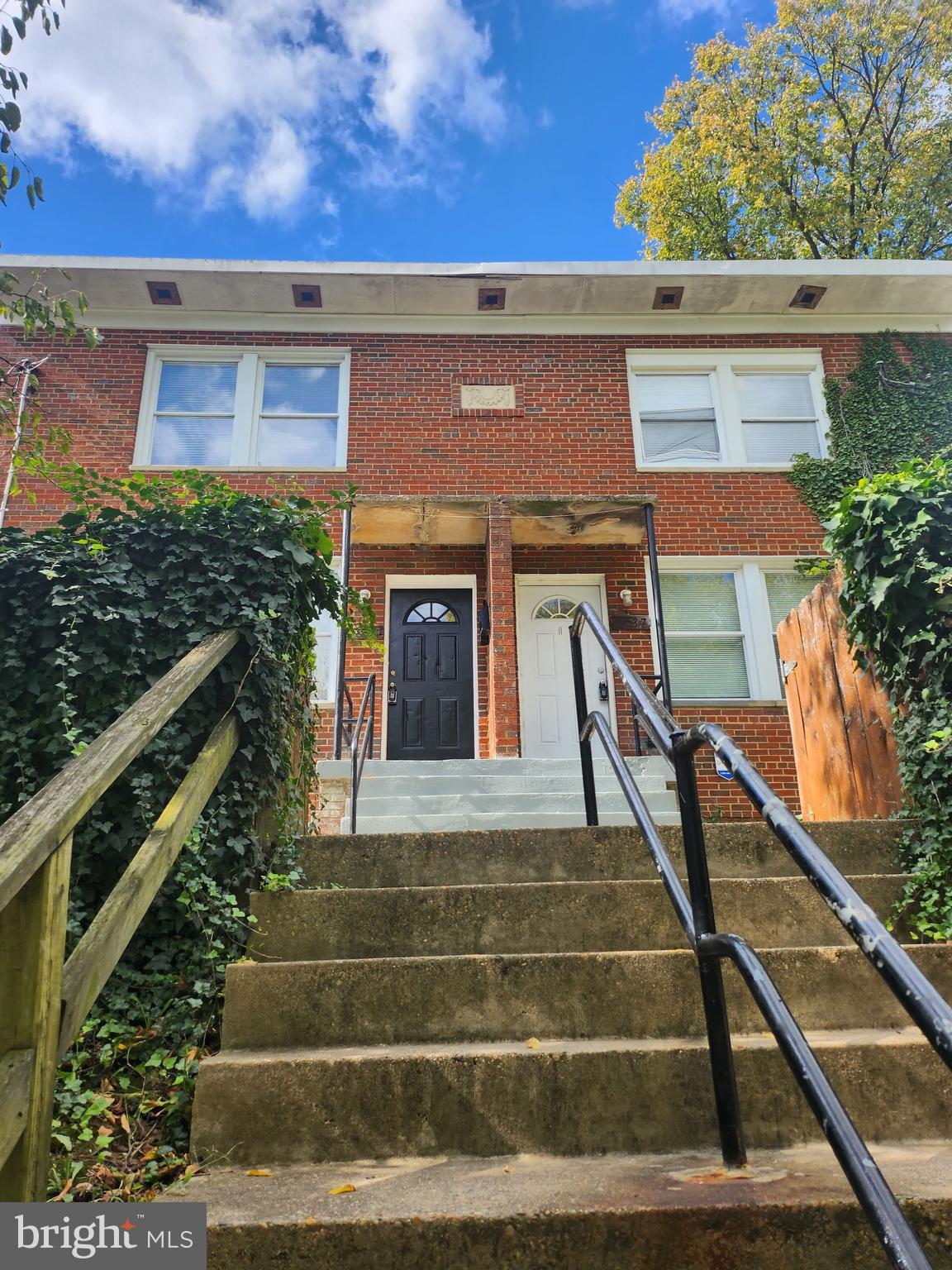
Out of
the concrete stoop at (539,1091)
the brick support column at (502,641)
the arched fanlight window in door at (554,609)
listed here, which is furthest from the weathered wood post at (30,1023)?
the arched fanlight window in door at (554,609)

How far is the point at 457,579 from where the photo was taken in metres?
9.12

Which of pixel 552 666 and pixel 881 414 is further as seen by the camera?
pixel 881 414

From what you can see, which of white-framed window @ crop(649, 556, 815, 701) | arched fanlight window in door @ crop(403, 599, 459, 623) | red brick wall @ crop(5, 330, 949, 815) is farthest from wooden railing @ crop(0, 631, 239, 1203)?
white-framed window @ crop(649, 556, 815, 701)

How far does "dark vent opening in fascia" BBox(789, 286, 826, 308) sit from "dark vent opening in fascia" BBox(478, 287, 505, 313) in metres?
3.51

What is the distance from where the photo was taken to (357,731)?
5617 millimetres

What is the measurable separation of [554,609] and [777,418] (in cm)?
365

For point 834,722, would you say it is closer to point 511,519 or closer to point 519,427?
point 511,519

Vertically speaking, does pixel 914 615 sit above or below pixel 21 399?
below

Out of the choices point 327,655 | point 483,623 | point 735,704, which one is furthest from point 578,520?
point 327,655

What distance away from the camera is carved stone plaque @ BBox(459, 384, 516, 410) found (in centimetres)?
952

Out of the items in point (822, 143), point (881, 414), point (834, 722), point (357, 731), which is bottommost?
point (834, 722)

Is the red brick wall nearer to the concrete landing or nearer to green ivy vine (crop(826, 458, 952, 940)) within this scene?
green ivy vine (crop(826, 458, 952, 940))

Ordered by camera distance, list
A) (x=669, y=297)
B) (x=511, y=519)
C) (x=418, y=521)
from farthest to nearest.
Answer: (x=669, y=297) < (x=418, y=521) < (x=511, y=519)

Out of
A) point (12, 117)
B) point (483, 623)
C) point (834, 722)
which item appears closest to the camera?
point (12, 117)
